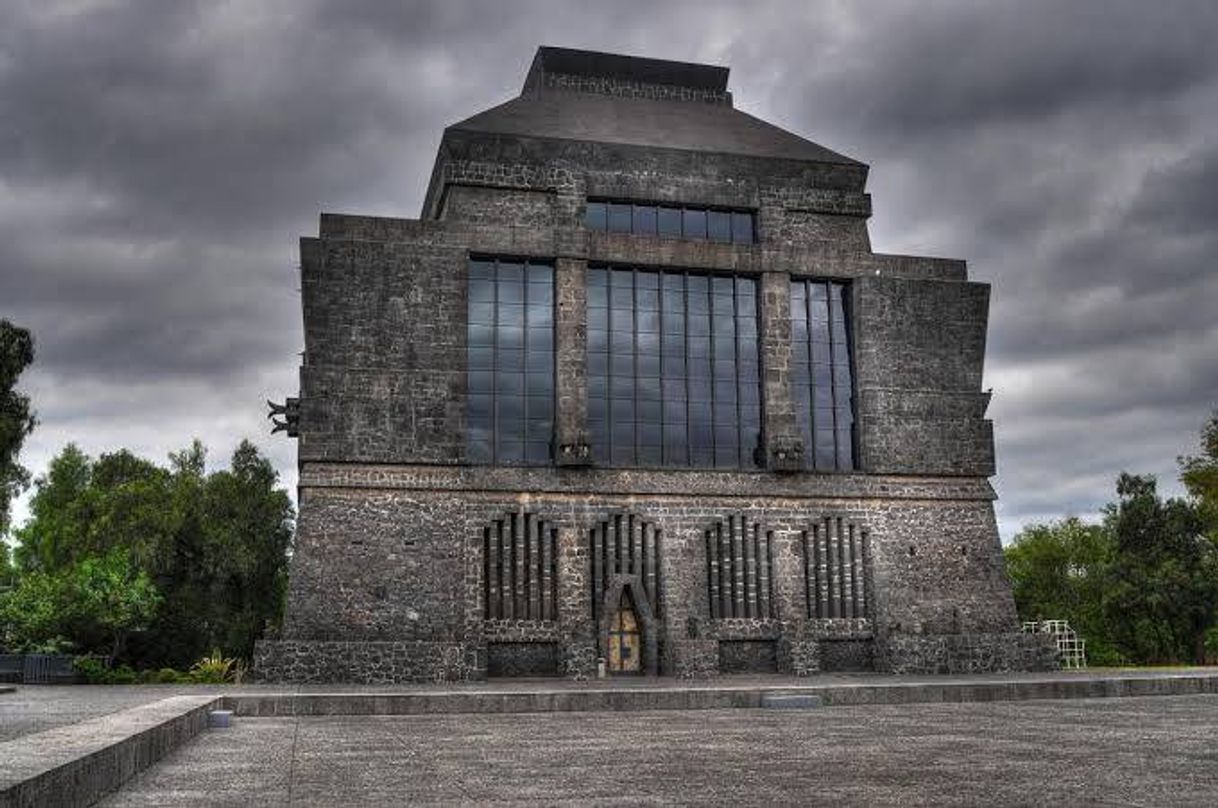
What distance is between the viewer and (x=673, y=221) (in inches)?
1506

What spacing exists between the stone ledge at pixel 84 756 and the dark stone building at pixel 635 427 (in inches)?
779

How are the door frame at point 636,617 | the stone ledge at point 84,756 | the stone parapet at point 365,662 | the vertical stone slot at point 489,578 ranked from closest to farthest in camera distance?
the stone ledge at point 84,756 < the stone parapet at point 365,662 < the vertical stone slot at point 489,578 < the door frame at point 636,617

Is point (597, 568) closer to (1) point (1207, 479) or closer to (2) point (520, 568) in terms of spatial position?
(2) point (520, 568)

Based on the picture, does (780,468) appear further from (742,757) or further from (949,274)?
(742,757)

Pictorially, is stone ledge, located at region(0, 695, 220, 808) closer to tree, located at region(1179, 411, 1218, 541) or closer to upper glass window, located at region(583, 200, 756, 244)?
upper glass window, located at region(583, 200, 756, 244)

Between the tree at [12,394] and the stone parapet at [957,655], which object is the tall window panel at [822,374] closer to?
the stone parapet at [957,655]

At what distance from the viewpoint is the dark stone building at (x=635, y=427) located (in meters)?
33.7

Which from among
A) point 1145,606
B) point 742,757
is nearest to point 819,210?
point 1145,606

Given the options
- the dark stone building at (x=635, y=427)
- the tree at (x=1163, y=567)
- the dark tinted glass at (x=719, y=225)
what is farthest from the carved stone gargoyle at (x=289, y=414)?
the tree at (x=1163, y=567)

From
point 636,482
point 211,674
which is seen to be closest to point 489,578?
point 636,482

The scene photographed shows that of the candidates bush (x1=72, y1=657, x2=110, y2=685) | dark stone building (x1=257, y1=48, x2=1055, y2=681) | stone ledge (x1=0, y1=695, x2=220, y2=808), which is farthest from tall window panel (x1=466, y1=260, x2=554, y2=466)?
stone ledge (x1=0, y1=695, x2=220, y2=808)

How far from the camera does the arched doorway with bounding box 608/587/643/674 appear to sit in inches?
1352

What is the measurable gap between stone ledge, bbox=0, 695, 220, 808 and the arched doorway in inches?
→ 833

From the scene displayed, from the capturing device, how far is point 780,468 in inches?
1428
